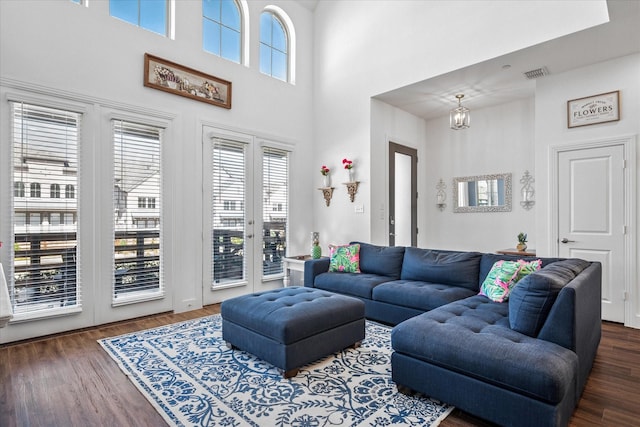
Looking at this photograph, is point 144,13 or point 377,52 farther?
point 377,52

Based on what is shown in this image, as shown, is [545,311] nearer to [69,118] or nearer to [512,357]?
[512,357]

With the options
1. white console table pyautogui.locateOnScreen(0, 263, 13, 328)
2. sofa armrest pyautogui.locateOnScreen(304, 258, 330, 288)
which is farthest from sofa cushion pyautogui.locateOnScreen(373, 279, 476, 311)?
white console table pyautogui.locateOnScreen(0, 263, 13, 328)

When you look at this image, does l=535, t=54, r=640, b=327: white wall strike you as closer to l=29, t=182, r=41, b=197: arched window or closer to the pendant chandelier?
the pendant chandelier

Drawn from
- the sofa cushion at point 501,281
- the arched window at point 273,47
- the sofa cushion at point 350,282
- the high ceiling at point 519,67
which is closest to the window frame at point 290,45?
the arched window at point 273,47

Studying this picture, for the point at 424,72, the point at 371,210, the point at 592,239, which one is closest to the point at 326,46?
the point at 424,72

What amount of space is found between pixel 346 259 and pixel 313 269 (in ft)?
1.40

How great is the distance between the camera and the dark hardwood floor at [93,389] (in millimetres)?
2037

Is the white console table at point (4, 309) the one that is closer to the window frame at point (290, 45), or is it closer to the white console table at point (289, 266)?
the white console table at point (289, 266)

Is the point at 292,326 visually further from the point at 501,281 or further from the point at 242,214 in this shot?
the point at 242,214

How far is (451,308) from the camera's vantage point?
8.64 feet

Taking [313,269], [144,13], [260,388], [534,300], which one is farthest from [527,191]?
[144,13]

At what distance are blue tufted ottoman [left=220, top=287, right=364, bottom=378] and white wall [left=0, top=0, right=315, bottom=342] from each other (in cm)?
162

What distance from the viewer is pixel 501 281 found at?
2.95 m

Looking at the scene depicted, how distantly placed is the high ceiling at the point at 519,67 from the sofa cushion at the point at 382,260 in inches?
84.4
